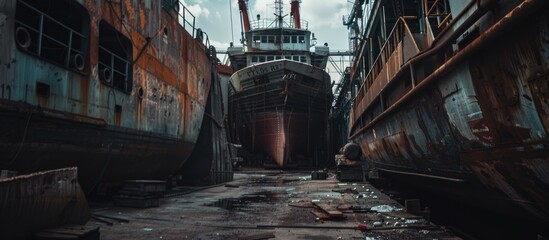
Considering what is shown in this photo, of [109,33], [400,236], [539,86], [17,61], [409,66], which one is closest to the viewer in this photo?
[539,86]

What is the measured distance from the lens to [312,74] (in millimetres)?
19594

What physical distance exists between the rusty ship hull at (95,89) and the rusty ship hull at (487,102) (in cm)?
456

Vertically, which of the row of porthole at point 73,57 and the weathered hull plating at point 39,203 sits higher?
the row of porthole at point 73,57

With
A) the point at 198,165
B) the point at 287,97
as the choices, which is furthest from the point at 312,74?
the point at 198,165

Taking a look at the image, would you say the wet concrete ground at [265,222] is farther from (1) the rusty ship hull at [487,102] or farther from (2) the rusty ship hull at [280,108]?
(2) the rusty ship hull at [280,108]

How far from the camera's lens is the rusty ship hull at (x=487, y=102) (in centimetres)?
280

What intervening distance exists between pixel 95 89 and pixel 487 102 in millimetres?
5137

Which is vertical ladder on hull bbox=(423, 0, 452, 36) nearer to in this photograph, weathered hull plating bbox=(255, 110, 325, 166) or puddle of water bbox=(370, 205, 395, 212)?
puddle of water bbox=(370, 205, 395, 212)

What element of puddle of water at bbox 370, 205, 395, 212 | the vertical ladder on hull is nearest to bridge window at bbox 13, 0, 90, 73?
puddle of water at bbox 370, 205, 395, 212

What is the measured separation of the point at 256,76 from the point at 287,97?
1.99 metres

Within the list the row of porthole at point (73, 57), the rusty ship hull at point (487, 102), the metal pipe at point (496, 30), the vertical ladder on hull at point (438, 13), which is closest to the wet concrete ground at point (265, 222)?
the rusty ship hull at point (487, 102)

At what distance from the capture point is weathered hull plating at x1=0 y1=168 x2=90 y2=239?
2559 mm

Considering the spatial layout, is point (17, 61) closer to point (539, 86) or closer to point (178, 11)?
point (539, 86)

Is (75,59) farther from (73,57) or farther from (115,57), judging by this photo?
(115,57)
